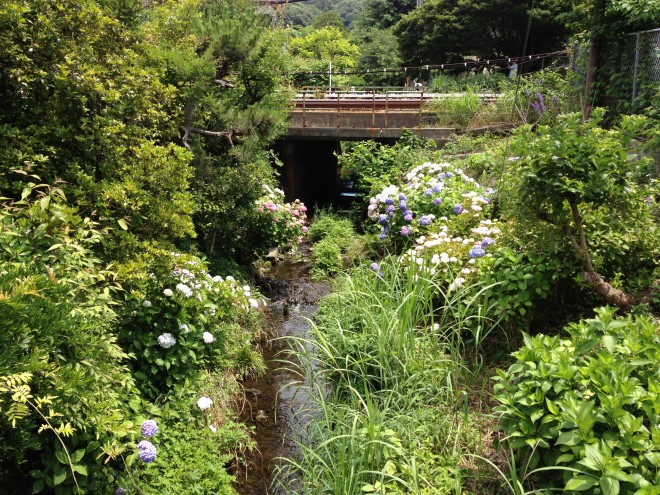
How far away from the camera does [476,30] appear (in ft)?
Answer: 77.5

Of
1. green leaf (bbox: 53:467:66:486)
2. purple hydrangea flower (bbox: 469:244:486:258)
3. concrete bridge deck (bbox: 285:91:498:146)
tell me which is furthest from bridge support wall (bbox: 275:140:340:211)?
green leaf (bbox: 53:467:66:486)

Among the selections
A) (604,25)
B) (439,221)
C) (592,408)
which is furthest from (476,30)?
(592,408)

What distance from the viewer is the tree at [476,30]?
22.7m

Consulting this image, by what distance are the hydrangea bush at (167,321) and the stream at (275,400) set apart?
0.71m

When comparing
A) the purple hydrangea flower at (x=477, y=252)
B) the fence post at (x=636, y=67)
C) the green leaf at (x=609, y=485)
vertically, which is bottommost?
the green leaf at (x=609, y=485)

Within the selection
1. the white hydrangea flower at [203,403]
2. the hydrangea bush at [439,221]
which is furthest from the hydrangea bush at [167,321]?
the hydrangea bush at [439,221]

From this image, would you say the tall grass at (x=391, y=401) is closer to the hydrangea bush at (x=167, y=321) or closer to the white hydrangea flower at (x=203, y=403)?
the white hydrangea flower at (x=203, y=403)

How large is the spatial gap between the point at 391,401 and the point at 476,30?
23.6m

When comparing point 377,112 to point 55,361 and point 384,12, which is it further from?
point 384,12

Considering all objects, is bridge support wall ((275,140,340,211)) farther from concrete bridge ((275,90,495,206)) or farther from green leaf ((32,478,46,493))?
green leaf ((32,478,46,493))

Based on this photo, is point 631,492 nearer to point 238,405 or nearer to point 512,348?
point 512,348

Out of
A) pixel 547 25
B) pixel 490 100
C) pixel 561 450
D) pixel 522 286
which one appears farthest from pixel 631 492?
pixel 547 25

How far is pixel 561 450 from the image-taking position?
8.02ft

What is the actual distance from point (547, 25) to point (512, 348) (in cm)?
2209
